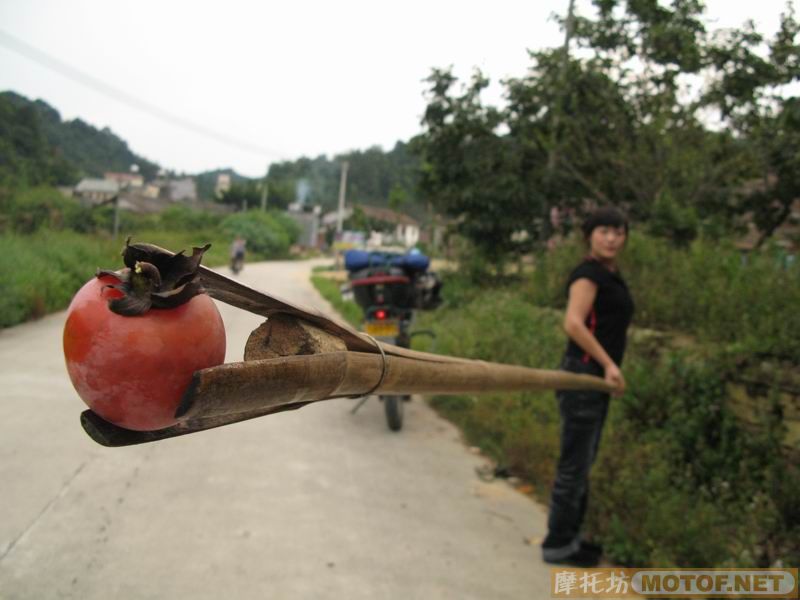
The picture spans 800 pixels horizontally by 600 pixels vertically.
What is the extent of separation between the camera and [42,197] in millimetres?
11766

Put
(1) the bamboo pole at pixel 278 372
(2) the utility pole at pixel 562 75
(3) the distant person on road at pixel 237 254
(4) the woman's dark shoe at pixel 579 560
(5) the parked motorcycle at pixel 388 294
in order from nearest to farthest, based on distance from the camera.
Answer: (1) the bamboo pole at pixel 278 372
(4) the woman's dark shoe at pixel 579 560
(5) the parked motorcycle at pixel 388 294
(2) the utility pole at pixel 562 75
(3) the distant person on road at pixel 237 254

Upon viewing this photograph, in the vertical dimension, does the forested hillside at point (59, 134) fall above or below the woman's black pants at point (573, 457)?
above

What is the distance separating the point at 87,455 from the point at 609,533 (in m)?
2.72

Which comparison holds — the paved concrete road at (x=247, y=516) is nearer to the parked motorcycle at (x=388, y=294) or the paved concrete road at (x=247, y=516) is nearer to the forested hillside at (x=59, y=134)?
the parked motorcycle at (x=388, y=294)

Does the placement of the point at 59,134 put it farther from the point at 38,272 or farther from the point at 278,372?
the point at 278,372

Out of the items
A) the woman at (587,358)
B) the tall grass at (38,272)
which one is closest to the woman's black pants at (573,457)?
the woman at (587,358)

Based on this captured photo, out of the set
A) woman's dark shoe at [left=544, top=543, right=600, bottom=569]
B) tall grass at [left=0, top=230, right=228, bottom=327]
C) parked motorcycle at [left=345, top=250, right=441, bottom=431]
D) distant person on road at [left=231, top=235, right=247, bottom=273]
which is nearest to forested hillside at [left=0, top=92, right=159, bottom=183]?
tall grass at [left=0, top=230, right=228, bottom=327]

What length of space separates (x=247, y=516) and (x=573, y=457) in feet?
4.92

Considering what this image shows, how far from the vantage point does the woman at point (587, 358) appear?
8.89 ft

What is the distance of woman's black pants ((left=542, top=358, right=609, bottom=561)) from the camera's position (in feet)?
9.07

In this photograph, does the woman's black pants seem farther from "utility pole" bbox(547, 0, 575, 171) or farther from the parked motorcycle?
"utility pole" bbox(547, 0, 575, 171)

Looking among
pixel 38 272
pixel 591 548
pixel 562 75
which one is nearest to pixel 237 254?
pixel 562 75

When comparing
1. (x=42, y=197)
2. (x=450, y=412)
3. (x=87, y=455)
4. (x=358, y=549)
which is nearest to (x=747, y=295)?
(x=450, y=412)

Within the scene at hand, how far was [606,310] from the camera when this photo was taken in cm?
279
